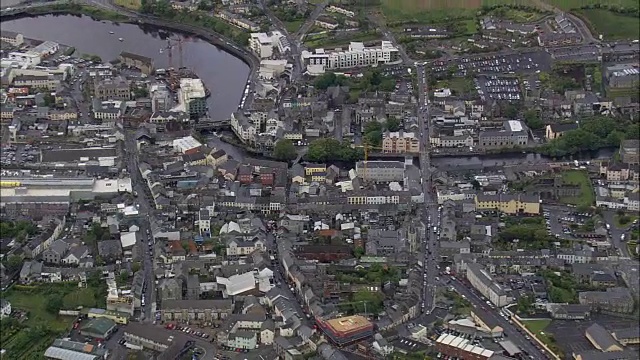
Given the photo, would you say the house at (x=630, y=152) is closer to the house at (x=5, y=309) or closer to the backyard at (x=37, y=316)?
the backyard at (x=37, y=316)

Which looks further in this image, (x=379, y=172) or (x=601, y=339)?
(x=379, y=172)

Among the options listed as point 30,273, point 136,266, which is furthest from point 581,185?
point 30,273

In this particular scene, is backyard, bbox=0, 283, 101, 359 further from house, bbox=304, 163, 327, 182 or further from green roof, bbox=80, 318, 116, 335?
house, bbox=304, 163, 327, 182

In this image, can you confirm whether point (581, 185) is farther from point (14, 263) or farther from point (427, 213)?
point (14, 263)

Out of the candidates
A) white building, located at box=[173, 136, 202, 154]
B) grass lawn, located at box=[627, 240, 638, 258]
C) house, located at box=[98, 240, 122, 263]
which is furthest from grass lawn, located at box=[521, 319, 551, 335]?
white building, located at box=[173, 136, 202, 154]

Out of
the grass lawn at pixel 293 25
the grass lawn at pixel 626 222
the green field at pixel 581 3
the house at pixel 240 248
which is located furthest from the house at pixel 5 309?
the green field at pixel 581 3

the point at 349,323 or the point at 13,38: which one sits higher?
the point at 13,38

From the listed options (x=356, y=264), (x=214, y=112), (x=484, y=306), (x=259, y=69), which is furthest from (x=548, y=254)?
A: (x=259, y=69)
